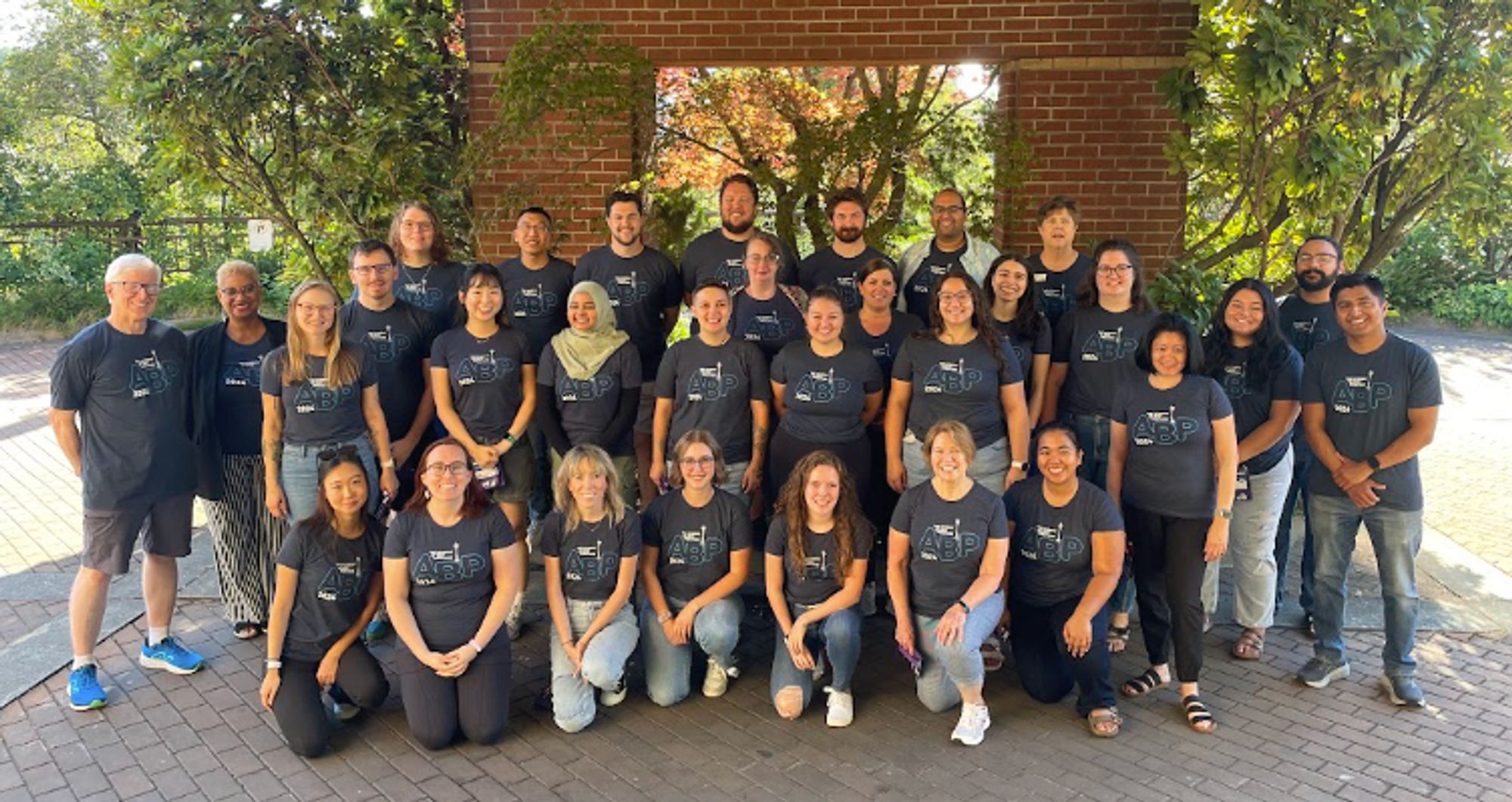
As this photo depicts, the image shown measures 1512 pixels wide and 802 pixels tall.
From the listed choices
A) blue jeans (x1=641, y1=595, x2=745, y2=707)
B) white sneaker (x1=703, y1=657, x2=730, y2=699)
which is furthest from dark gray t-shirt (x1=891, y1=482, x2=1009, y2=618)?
white sneaker (x1=703, y1=657, x2=730, y2=699)

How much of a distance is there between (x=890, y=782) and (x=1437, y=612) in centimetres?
362

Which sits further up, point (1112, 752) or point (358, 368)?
point (358, 368)

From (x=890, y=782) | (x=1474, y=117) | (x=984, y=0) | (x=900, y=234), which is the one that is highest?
(x=984, y=0)

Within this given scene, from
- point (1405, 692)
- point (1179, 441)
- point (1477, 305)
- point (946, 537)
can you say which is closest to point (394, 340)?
point (946, 537)

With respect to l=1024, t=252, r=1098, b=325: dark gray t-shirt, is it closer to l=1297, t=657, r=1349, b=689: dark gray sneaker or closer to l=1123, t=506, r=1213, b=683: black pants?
l=1123, t=506, r=1213, b=683: black pants

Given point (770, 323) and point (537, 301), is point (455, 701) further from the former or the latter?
point (770, 323)

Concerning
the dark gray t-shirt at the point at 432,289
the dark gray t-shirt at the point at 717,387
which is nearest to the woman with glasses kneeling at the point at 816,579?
the dark gray t-shirt at the point at 717,387

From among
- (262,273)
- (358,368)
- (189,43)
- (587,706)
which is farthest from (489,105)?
(262,273)

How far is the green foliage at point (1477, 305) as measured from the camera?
736 inches

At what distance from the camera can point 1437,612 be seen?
A: 20.6ft

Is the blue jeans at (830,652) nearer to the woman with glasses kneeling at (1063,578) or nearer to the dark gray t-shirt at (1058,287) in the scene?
the woman with glasses kneeling at (1063,578)

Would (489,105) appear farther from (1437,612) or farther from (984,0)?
(1437,612)

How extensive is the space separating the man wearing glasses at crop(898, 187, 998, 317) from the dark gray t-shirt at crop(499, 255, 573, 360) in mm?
1793

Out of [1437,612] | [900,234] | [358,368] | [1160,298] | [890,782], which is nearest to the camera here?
[890,782]
